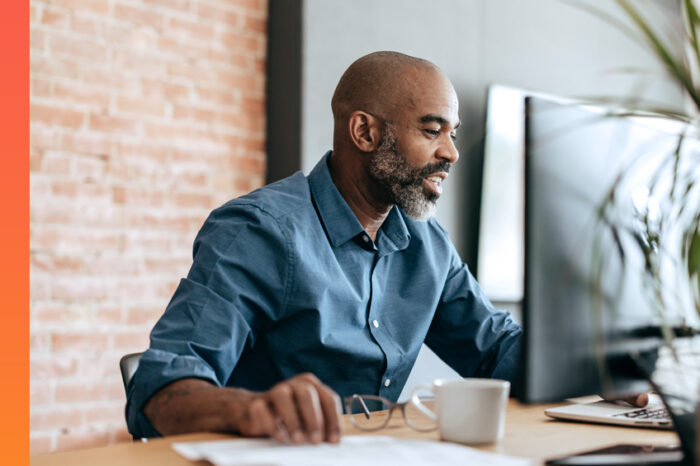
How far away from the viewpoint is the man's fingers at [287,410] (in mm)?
820

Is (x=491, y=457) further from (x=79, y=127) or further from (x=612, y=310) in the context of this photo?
(x=79, y=127)

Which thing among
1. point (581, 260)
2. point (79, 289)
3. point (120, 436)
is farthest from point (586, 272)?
point (120, 436)

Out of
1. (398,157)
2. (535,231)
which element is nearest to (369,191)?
(398,157)

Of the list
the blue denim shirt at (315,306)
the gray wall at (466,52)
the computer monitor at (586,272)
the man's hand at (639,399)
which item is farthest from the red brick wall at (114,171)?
the computer monitor at (586,272)

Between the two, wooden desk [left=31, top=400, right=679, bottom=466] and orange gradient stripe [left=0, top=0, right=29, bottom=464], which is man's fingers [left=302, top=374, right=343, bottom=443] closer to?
wooden desk [left=31, top=400, right=679, bottom=466]

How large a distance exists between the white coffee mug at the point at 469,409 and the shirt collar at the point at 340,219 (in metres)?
0.63

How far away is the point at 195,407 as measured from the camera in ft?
3.19

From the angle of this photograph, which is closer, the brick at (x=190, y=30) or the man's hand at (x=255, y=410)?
the man's hand at (x=255, y=410)

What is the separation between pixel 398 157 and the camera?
67.6 inches

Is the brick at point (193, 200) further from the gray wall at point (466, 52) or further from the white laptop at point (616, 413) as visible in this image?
the white laptop at point (616, 413)

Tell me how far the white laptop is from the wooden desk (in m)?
0.01

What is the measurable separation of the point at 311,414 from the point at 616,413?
0.57 meters

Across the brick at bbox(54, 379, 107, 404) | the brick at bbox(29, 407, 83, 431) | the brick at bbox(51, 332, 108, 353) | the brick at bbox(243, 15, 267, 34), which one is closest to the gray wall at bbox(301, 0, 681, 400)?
the brick at bbox(243, 15, 267, 34)

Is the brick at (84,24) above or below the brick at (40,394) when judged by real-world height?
above
